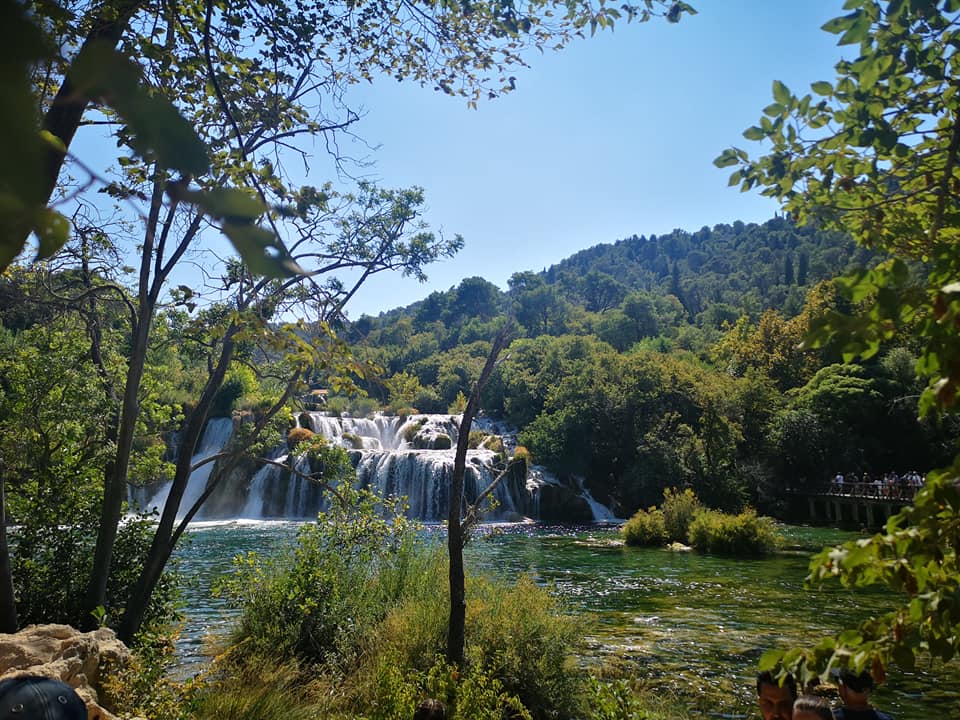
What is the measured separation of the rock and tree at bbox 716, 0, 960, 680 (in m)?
4.22

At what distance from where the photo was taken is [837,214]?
2.81 meters

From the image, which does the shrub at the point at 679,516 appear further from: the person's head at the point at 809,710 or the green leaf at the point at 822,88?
the green leaf at the point at 822,88

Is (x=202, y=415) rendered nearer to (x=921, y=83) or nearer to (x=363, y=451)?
(x=921, y=83)

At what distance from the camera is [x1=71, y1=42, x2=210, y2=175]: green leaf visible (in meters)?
0.55

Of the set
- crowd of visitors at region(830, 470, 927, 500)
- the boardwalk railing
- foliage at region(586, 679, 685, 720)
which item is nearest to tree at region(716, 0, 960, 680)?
foliage at region(586, 679, 685, 720)

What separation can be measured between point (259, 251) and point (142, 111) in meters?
0.15

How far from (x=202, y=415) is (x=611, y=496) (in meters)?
29.6

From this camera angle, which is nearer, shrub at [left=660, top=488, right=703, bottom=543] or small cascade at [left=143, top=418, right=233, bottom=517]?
shrub at [left=660, top=488, right=703, bottom=543]

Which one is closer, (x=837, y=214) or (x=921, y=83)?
(x=921, y=83)

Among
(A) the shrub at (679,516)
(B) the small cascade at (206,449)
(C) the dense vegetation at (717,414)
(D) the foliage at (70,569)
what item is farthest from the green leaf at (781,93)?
(B) the small cascade at (206,449)

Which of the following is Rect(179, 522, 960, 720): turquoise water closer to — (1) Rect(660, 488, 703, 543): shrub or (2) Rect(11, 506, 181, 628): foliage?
(2) Rect(11, 506, 181, 628): foliage

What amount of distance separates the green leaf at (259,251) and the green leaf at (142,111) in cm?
7

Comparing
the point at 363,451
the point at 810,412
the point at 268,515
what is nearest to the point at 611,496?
the point at 810,412

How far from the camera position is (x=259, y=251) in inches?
24.6
